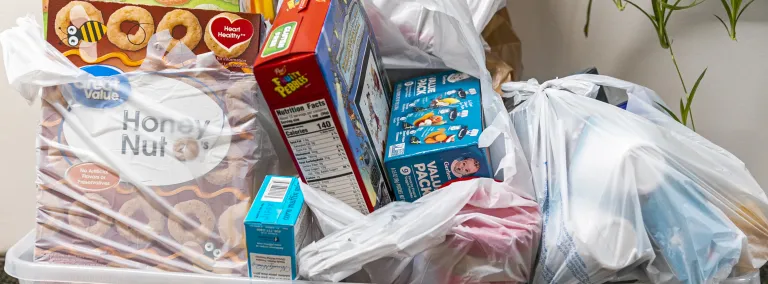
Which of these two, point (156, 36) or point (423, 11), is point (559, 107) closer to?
point (423, 11)

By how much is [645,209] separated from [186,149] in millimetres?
502

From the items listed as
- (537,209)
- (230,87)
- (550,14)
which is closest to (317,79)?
(230,87)

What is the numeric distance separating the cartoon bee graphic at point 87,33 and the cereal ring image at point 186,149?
15 cm

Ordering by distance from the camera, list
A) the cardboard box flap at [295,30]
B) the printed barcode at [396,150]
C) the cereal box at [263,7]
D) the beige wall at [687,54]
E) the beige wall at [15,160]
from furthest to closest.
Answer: the beige wall at [15,160]
the beige wall at [687,54]
the cereal box at [263,7]
the printed barcode at [396,150]
the cardboard box flap at [295,30]

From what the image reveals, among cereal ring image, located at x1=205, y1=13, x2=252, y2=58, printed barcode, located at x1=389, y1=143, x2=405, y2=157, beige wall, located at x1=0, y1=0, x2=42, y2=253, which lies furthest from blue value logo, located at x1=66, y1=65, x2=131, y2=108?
beige wall, located at x1=0, y1=0, x2=42, y2=253

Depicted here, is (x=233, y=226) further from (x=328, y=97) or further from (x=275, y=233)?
(x=328, y=97)

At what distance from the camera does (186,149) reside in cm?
71

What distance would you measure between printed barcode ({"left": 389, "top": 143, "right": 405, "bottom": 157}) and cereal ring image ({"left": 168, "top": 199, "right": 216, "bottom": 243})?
0.22 m

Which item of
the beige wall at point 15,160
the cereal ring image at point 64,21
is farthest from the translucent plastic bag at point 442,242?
the beige wall at point 15,160

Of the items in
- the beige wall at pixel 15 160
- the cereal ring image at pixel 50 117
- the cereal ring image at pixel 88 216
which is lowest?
the beige wall at pixel 15 160

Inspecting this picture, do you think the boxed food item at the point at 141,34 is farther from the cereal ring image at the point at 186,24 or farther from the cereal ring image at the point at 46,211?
the cereal ring image at the point at 46,211

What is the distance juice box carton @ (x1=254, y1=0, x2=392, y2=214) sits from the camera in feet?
1.93

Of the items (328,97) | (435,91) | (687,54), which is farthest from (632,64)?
(328,97)

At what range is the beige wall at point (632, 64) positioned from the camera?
36.5 inches
